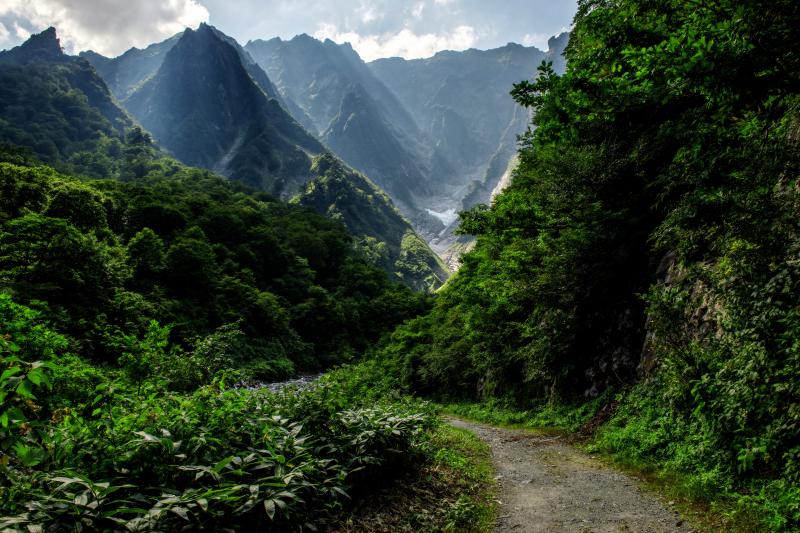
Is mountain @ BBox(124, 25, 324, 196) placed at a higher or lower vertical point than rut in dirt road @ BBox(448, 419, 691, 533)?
higher

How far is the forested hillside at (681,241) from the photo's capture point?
5.51 meters

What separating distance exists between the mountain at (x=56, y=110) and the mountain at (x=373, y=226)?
2708 inches

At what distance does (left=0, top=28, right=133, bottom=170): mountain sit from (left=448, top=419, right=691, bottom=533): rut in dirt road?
140 meters

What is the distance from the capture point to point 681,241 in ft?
27.5

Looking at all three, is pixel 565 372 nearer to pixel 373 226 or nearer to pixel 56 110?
pixel 373 226

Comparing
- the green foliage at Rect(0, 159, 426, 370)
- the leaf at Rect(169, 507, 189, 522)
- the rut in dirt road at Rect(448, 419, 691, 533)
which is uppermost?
the green foliage at Rect(0, 159, 426, 370)

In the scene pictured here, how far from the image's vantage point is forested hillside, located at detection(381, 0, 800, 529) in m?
5.51

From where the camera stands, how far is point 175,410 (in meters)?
5.20

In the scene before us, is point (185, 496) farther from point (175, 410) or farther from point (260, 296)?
point (260, 296)

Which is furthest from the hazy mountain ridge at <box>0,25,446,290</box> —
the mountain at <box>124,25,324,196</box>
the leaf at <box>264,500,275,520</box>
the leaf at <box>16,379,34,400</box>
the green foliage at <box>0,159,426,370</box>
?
the leaf at <box>16,379,34,400</box>

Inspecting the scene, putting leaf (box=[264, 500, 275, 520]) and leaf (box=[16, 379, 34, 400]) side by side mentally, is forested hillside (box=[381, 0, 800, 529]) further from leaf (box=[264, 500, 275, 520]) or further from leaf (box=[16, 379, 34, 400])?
leaf (box=[16, 379, 34, 400])

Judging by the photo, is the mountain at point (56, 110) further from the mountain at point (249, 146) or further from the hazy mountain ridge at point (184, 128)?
the mountain at point (249, 146)

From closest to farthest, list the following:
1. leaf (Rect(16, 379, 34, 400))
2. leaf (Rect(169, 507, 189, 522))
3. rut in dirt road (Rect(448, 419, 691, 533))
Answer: leaf (Rect(16, 379, 34, 400)) → leaf (Rect(169, 507, 189, 522)) → rut in dirt road (Rect(448, 419, 691, 533))

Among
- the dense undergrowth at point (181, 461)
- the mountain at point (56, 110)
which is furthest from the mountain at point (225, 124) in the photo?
the dense undergrowth at point (181, 461)
